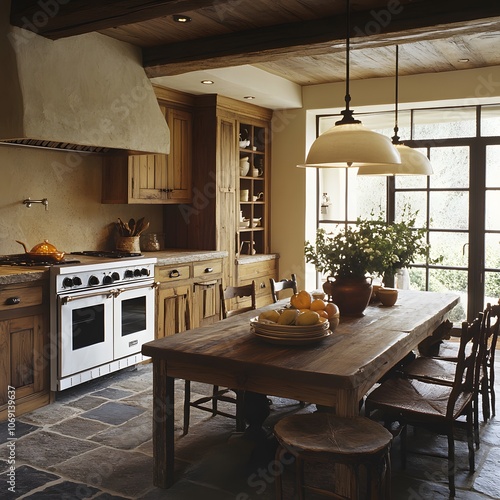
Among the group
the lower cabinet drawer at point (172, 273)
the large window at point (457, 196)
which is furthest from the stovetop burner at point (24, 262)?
the large window at point (457, 196)

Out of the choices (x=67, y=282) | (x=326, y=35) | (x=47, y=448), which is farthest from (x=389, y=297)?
(x=47, y=448)

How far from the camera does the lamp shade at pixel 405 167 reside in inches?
155

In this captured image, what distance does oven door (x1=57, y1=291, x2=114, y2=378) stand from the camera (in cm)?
414

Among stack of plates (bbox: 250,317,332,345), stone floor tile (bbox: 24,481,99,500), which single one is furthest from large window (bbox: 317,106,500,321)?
stone floor tile (bbox: 24,481,99,500)

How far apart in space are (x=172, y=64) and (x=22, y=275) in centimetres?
207

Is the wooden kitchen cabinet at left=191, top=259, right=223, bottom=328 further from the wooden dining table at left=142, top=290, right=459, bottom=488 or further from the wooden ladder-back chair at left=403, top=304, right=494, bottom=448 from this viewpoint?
the wooden ladder-back chair at left=403, top=304, right=494, bottom=448

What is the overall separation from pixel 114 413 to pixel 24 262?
1.27 m

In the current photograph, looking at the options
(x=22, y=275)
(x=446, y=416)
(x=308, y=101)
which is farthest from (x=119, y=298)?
→ (x=308, y=101)

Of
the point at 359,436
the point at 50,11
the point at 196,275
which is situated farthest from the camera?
the point at 196,275

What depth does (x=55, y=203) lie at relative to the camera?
499cm

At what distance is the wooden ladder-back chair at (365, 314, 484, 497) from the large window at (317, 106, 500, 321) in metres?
3.18

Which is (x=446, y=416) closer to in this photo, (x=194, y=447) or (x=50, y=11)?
(x=194, y=447)

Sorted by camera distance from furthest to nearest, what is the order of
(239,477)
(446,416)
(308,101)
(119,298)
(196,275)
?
(308,101) → (196,275) → (119,298) → (239,477) → (446,416)

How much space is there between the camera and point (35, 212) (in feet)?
15.8
